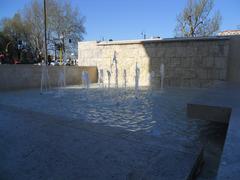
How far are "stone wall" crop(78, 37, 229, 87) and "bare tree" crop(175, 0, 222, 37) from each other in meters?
8.05

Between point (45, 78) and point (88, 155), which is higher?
point (45, 78)

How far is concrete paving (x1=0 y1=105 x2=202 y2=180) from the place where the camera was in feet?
4.22

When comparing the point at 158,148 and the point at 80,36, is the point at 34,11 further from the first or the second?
the point at 158,148

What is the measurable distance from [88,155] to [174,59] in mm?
6654

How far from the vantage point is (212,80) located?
6.93m

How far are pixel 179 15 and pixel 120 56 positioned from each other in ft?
28.0

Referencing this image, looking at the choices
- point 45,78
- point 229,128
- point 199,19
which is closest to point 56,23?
point 45,78

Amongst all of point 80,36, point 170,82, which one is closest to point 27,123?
point 170,82

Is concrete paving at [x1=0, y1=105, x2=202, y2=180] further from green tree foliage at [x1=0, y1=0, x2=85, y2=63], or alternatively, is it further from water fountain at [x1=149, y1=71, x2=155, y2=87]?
green tree foliage at [x1=0, y1=0, x2=85, y2=63]

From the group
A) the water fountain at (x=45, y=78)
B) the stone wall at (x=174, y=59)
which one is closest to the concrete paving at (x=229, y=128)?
the stone wall at (x=174, y=59)

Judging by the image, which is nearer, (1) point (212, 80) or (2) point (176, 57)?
(1) point (212, 80)

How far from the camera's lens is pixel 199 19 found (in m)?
14.1

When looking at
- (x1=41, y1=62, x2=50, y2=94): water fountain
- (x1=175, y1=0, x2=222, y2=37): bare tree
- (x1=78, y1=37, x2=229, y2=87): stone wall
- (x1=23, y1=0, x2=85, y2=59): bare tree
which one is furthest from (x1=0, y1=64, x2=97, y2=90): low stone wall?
(x1=23, y1=0, x2=85, y2=59): bare tree

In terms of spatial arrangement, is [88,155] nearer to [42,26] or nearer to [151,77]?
[151,77]
